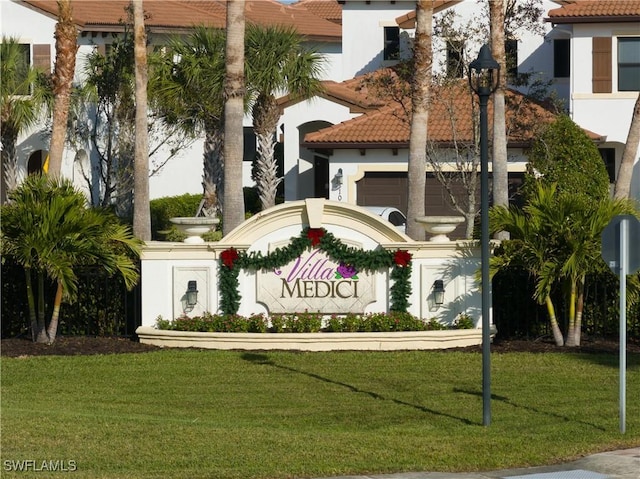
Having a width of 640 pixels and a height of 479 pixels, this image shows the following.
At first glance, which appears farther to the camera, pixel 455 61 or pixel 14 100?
pixel 14 100

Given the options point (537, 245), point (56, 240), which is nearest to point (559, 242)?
point (537, 245)

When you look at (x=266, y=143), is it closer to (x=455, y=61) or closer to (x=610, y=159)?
(x=455, y=61)

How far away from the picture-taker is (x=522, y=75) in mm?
33781

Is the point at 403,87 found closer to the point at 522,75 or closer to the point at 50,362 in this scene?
the point at 522,75

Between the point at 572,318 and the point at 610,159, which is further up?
the point at 610,159

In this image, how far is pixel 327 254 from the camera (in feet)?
61.9

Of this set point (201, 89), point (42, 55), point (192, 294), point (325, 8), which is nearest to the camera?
point (192, 294)

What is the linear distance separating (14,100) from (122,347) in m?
18.8

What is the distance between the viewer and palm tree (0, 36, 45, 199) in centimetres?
3531

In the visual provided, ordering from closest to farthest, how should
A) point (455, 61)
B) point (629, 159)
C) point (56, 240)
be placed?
point (56, 240), point (629, 159), point (455, 61)

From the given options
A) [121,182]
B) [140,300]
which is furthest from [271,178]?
[140,300]

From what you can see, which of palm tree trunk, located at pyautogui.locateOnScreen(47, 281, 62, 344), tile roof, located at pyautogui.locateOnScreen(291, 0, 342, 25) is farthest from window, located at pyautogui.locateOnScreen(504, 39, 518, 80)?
palm tree trunk, located at pyautogui.locateOnScreen(47, 281, 62, 344)

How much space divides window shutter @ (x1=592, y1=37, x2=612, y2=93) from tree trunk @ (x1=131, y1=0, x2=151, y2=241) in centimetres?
1390

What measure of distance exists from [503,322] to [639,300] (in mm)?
2260
